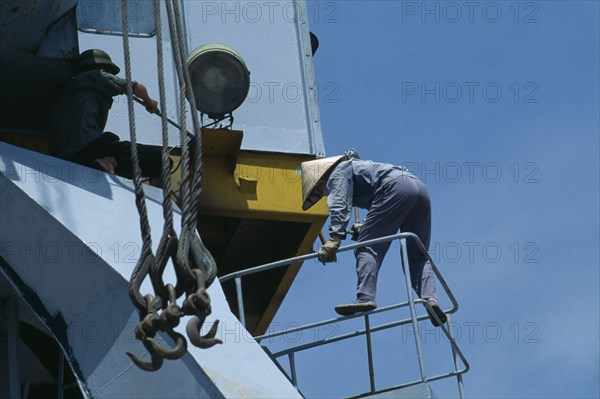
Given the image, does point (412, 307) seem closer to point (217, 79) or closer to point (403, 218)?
point (403, 218)

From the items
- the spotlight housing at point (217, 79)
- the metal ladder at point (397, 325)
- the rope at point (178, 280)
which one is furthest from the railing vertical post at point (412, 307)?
the rope at point (178, 280)

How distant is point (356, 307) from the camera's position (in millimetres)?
9594

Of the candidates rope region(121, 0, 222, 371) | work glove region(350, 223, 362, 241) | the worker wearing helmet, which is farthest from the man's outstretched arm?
rope region(121, 0, 222, 371)

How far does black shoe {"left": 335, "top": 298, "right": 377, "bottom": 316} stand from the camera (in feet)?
31.5

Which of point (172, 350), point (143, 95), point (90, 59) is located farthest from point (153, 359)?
point (143, 95)

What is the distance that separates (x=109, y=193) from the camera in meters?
8.65

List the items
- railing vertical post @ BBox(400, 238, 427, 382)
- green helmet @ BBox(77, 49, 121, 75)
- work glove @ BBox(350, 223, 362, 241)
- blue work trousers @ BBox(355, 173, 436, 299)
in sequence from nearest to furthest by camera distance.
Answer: railing vertical post @ BBox(400, 238, 427, 382) < green helmet @ BBox(77, 49, 121, 75) < blue work trousers @ BBox(355, 173, 436, 299) < work glove @ BBox(350, 223, 362, 241)

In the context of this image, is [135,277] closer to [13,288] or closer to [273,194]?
[13,288]

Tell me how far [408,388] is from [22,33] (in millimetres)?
3398

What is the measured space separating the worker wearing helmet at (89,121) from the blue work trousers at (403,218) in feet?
6.14

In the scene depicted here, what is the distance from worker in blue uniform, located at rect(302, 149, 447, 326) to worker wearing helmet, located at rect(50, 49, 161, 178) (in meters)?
1.54

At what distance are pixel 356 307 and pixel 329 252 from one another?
0.52 meters

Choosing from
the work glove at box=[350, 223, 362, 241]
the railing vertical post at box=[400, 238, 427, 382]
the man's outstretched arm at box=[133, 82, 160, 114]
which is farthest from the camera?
the work glove at box=[350, 223, 362, 241]

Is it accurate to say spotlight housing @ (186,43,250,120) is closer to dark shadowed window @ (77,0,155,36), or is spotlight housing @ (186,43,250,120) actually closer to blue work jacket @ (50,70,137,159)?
dark shadowed window @ (77,0,155,36)
